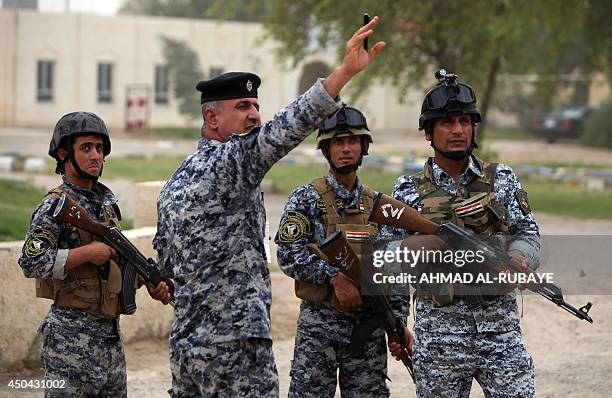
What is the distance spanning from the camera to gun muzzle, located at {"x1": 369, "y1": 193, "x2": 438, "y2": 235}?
4500 mm

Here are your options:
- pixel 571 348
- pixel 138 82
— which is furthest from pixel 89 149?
pixel 138 82

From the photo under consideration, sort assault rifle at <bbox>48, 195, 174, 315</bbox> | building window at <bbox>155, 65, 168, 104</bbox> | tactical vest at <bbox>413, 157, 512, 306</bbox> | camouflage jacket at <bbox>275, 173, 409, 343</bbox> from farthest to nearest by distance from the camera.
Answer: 1. building window at <bbox>155, 65, 168, 104</bbox>
2. camouflage jacket at <bbox>275, 173, 409, 343</bbox>
3. assault rifle at <bbox>48, 195, 174, 315</bbox>
4. tactical vest at <bbox>413, 157, 512, 306</bbox>

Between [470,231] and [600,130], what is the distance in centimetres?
3322

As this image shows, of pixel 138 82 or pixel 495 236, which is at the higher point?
pixel 138 82

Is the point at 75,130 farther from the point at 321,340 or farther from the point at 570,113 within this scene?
the point at 570,113

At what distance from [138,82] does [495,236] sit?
37802 mm

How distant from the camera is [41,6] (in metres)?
46.5

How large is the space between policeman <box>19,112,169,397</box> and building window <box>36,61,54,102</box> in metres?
35.0

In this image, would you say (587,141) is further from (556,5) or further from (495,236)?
(495,236)

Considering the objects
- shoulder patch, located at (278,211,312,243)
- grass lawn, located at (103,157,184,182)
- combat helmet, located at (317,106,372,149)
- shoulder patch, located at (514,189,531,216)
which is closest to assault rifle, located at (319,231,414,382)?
shoulder patch, located at (278,211,312,243)

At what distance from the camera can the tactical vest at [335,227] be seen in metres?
5.07

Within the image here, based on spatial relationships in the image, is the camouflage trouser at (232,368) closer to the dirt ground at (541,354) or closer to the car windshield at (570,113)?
the dirt ground at (541,354)

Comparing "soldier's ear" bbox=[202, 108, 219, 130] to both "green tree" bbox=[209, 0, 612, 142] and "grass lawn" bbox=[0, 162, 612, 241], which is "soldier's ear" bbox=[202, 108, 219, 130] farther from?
"green tree" bbox=[209, 0, 612, 142]

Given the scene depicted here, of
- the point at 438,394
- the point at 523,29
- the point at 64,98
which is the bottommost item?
the point at 438,394
